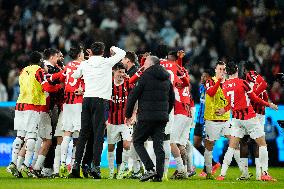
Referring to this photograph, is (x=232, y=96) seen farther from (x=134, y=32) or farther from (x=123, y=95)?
(x=134, y=32)

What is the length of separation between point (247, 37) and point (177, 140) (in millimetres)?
11262

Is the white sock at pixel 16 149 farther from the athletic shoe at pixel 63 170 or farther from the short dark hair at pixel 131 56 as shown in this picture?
the short dark hair at pixel 131 56

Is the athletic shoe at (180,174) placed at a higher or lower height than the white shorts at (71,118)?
lower

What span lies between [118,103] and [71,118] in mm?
1046

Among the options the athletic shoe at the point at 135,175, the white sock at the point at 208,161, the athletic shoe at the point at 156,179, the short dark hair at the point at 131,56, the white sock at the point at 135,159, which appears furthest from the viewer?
the short dark hair at the point at 131,56

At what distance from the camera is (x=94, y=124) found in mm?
18875

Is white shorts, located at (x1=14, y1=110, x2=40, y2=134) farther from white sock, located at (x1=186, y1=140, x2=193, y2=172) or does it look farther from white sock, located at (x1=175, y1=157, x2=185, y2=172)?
white sock, located at (x1=186, y1=140, x2=193, y2=172)

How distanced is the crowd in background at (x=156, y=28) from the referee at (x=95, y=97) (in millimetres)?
10286

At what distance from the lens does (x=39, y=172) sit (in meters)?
19.7

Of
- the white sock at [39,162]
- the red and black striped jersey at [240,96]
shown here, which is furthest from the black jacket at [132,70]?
the white sock at [39,162]

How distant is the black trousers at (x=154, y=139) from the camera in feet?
58.5

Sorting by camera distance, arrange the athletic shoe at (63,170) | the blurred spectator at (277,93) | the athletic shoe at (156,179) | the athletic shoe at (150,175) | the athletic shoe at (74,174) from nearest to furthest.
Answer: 1. the athletic shoe at (150,175)
2. the athletic shoe at (156,179)
3. the athletic shoe at (74,174)
4. the athletic shoe at (63,170)
5. the blurred spectator at (277,93)

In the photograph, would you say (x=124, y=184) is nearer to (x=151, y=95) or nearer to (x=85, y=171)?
(x=151, y=95)

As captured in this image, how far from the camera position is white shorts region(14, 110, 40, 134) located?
765 inches
